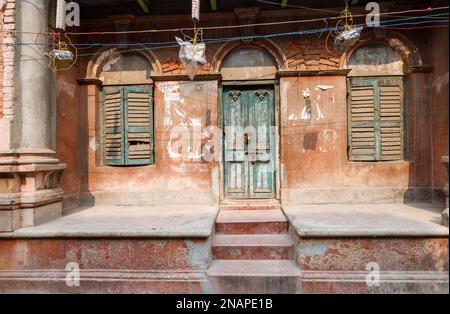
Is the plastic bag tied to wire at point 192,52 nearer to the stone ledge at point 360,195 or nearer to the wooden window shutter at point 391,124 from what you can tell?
the stone ledge at point 360,195

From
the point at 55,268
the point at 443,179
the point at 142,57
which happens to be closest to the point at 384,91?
the point at 443,179

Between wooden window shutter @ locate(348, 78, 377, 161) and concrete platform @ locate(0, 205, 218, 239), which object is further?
wooden window shutter @ locate(348, 78, 377, 161)

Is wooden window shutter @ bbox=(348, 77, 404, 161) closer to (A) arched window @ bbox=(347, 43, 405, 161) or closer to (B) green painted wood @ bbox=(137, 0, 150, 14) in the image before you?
(A) arched window @ bbox=(347, 43, 405, 161)

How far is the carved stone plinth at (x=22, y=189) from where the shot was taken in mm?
4535

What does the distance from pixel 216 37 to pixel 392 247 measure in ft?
17.1

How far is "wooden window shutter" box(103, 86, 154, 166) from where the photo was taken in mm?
6441

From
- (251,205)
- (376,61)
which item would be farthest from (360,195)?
(376,61)

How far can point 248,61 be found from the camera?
6.42 meters

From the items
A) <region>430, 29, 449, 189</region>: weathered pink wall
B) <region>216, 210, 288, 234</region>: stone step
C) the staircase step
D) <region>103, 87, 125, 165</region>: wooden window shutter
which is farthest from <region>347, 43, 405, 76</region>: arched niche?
<region>103, 87, 125, 165</region>: wooden window shutter

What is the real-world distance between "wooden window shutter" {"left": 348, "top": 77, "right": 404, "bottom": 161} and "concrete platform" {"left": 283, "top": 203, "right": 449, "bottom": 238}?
1.13 metres

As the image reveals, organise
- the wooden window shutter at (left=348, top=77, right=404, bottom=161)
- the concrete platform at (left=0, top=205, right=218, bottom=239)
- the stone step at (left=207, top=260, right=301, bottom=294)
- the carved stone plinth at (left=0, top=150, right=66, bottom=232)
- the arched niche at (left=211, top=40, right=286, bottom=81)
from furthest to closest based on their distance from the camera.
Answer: the arched niche at (left=211, top=40, right=286, bottom=81) → the wooden window shutter at (left=348, top=77, right=404, bottom=161) → the carved stone plinth at (left=0, top=150, right=66, bottom=232) → the concrete platform at (left=0, top=205, right=218, bottom=239) → the stone step at (left=207, top=260, right=301, bottom=294)

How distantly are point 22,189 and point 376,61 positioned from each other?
7.23 m

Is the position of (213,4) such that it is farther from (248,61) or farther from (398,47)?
(398,47)

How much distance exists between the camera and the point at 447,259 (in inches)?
162
